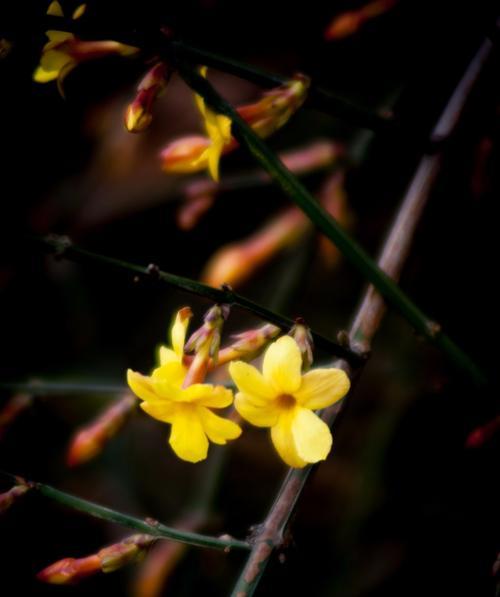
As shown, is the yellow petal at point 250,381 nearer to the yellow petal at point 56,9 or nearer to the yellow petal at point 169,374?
the yellow petal at point 169,374

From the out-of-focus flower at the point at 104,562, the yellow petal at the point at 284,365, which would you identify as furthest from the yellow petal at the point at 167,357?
the out-of-focus flower at the point at 104,562

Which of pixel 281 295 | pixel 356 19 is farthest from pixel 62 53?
pixel 281 295

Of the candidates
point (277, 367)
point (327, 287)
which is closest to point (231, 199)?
point (327, 287)

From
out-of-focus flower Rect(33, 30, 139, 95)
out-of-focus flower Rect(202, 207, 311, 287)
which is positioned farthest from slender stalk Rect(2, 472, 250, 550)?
out-of-focus flower Rect(202, 207, 311, 287)

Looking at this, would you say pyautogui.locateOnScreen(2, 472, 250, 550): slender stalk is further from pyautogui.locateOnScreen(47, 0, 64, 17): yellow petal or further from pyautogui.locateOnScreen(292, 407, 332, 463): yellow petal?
pyautogui.locateOnScreen(47, 0, 64, 17): yellow petal

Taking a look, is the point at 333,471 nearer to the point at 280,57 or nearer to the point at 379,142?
the point at 379,142
